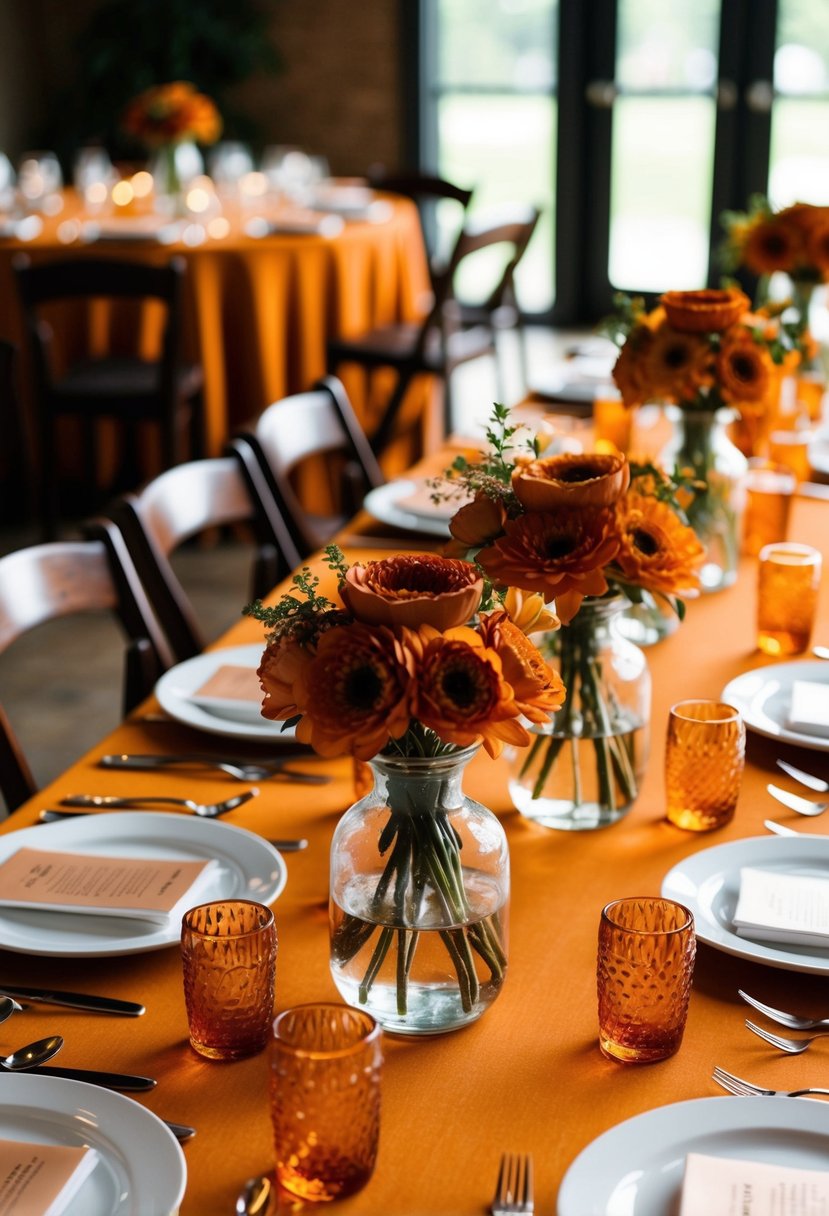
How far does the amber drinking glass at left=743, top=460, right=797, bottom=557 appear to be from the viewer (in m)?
2.09

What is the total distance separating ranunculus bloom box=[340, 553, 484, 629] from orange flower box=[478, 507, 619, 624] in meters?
0.14

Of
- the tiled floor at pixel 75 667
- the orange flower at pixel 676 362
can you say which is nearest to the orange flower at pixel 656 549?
the orange flower at pixel 676 362

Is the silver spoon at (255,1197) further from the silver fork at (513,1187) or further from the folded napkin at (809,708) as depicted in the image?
the folded napkin at (809,708)

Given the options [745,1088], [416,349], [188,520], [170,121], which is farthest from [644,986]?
[170,121]

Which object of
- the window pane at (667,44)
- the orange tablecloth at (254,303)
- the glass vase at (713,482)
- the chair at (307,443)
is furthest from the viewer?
the window pane at (667,44)

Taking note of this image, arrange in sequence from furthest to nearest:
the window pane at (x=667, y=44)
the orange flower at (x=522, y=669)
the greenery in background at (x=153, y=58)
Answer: the greenery in background at (x=153, y=58) → the window pane at (x=667, y=44) → the orange flower at (x=522, y=669)

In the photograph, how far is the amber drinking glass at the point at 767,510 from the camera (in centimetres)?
209

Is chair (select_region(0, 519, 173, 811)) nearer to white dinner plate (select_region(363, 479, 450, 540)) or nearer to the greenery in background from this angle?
white dinner plate (select_region(363, 479, 450, 540))

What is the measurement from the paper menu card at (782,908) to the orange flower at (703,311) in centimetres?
84

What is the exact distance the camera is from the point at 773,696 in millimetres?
1587

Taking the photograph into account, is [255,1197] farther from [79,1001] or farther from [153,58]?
[153,58]

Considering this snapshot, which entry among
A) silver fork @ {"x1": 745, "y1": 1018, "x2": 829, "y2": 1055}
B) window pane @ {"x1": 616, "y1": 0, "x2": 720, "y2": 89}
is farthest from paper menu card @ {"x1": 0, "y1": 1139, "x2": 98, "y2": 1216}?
window pane @ {"x1": 616, "y1": 0, "x2": 720, "y2": 89}

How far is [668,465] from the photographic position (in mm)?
2230

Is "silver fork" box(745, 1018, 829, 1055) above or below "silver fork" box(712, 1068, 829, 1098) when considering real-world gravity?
below
